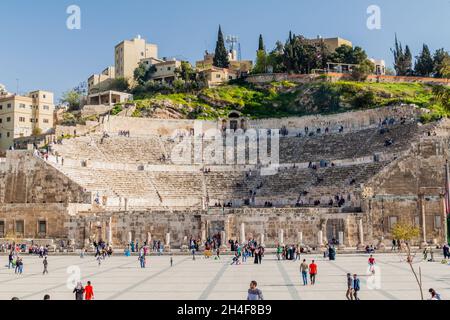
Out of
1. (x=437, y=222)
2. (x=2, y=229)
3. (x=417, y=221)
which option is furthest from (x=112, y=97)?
(x=437, y=222)

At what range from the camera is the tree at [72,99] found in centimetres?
10206

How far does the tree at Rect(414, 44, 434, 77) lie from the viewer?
10556 cm

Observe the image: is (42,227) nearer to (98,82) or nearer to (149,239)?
(149,239)

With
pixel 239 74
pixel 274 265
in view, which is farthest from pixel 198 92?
pixel 274 265

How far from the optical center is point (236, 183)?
6312 cm

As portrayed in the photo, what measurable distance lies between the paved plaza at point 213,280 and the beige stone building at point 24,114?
5875cm

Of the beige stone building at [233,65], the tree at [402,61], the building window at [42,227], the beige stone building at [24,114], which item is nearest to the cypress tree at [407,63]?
the tree at [402,61]

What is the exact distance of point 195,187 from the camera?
2435 inches

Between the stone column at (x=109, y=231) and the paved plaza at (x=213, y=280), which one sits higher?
the stone column at (x=109, y=231)

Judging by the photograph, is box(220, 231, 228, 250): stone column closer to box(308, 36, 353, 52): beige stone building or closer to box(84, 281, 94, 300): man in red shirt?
box(84, 281, 94, 300): man in red shirt

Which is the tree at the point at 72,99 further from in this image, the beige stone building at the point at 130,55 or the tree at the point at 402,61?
the tree at the point at 402,61

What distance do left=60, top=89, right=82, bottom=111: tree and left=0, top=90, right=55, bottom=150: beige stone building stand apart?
4563mm

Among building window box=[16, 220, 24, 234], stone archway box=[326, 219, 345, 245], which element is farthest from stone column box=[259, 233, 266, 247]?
building window box=[16, 220, 24, 234]
